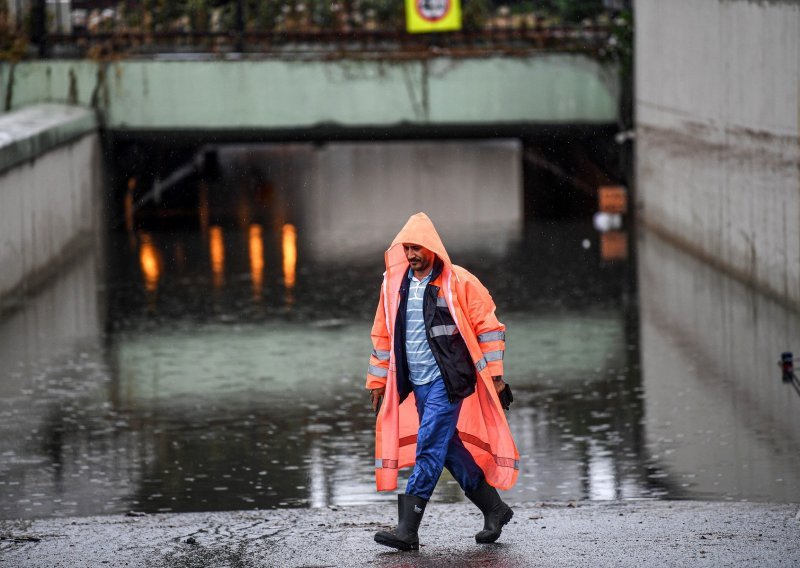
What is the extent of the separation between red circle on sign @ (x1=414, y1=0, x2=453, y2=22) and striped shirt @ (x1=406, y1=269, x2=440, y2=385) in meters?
16.6

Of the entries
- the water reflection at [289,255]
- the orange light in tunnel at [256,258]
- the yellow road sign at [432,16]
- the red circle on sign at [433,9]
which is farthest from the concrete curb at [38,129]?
the red circle on sign at [433,9]

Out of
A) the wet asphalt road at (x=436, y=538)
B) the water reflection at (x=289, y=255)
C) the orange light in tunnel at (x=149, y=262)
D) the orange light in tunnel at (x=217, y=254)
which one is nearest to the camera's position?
the wet asphalt road at (x=436, y=538)

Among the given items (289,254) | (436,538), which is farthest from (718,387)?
(289,254)

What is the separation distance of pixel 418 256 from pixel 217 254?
1309cm

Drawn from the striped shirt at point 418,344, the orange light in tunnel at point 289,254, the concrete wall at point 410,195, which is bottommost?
the concrete wall at point 410,195

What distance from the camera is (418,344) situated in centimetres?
711

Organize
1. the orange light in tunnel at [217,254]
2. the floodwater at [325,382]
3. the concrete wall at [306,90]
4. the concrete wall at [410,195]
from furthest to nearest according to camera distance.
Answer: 1. the concrete wall at [306,90]
2. the concrete wall at [410,195]
3. the orange light in tunnel at [217,254]
4. the floodwater at [325,382]

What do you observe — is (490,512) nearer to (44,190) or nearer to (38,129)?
(44,190)

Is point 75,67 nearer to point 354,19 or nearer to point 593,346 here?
point 354,19

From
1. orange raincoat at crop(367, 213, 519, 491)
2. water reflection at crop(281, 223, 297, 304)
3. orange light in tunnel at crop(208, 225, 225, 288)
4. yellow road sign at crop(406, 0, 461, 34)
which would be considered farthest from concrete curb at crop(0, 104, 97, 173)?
orange raincoat at crop(367, 213, 519, 491)

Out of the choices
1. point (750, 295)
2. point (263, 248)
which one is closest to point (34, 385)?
point (750, 295)

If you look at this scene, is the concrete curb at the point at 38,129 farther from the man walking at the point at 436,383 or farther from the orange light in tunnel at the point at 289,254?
the man walking at the point at 436,383

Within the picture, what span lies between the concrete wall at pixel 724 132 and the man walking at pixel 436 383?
24.6 ft

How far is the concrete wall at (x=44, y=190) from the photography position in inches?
634
